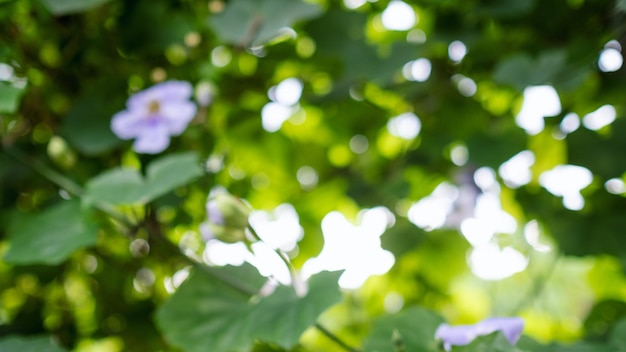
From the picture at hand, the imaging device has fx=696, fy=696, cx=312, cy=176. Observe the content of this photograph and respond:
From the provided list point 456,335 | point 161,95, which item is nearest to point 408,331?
point 456,335

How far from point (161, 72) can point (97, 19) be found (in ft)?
0.37

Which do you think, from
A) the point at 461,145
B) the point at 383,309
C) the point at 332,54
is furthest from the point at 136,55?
the point at 383,309

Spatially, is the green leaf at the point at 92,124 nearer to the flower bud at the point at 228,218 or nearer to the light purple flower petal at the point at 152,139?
the light purple flower petal at the point at 152,139

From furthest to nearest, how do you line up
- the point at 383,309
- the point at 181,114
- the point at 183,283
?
the point at 383,309, the point at 181,114, the point at 183,283

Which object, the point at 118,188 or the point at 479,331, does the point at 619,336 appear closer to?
the point at 479,331

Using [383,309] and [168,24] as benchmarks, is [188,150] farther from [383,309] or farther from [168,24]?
[383,309]

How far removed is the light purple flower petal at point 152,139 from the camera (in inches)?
35.6

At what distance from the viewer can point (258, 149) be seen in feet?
3.83

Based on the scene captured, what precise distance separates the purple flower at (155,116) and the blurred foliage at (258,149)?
4 centimetres

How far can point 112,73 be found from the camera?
1.01m

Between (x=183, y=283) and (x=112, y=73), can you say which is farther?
(x=112, y=73)

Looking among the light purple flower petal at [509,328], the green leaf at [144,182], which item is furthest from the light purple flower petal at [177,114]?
the light purple flower petal at [509,328]

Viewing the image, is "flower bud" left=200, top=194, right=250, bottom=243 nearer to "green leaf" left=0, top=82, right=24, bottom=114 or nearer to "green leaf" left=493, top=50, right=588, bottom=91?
"green leaf" left=0, top=82, right=24, bottom=114

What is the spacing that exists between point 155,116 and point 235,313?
0.29 meters
